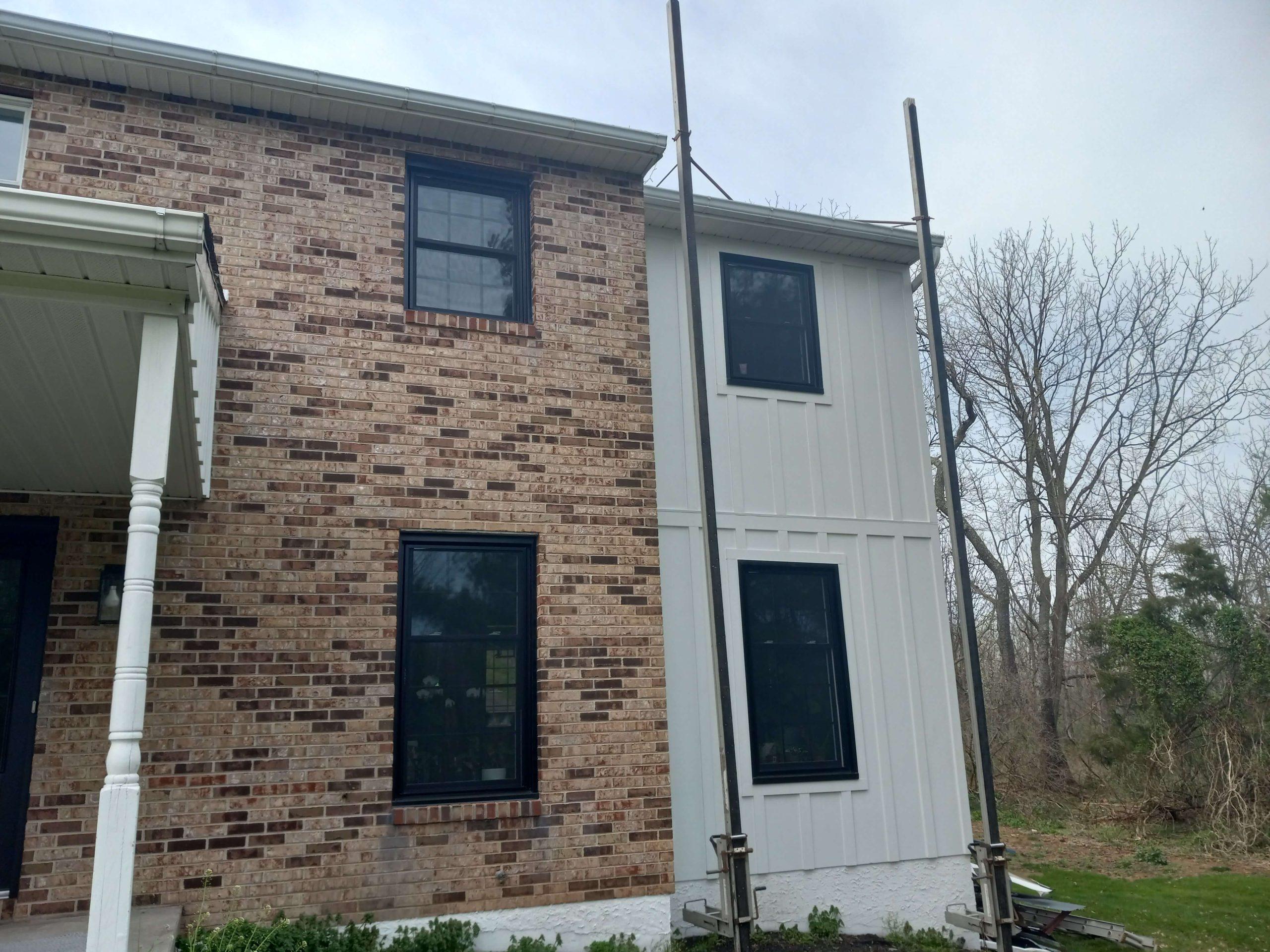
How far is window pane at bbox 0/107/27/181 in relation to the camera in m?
6.18

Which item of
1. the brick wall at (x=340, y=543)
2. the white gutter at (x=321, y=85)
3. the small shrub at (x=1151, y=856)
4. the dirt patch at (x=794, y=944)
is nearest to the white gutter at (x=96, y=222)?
the brick wall at (x=340, y=543)

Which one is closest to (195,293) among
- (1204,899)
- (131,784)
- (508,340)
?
(131,784)

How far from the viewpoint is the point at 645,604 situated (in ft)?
22.8

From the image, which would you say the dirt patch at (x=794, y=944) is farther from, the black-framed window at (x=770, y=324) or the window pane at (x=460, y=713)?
the black-framed window at (x=770, y=324)

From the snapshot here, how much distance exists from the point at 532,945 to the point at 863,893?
2.96 meters

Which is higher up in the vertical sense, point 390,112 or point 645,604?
point 390,112

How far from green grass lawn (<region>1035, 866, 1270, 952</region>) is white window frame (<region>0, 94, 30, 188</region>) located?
9329 mm

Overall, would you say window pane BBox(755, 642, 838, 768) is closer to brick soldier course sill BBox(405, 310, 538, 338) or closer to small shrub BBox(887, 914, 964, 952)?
small shrub BBox(887, 914, 964, 952)

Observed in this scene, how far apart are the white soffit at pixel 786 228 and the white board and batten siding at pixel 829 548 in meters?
0.10

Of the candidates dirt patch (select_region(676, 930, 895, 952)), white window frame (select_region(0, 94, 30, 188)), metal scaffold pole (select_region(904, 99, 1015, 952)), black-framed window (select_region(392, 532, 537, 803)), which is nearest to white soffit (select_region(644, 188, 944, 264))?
metal scaffold pole (select_region(904, 99, 1015, 952))

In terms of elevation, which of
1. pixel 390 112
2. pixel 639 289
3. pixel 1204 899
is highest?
pixel 390 112

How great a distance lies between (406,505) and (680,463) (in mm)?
2380

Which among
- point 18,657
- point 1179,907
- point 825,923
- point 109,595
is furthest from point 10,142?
point 1179,907

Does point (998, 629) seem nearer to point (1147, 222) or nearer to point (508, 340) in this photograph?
point (1147, 222)
